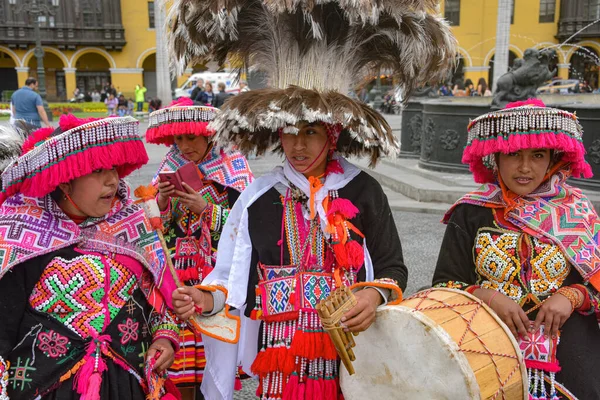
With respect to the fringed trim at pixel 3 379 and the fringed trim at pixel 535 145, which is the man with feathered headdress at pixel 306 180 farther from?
the fringed trim at pixel 3 379

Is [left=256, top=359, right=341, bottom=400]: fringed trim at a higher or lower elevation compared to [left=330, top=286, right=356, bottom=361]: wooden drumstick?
lower

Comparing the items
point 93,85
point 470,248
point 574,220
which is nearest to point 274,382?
point 470,248

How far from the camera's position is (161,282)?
2.35 meters

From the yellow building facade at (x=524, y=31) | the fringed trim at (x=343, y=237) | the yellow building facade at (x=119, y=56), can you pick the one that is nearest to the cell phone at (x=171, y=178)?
the fringed trim at (x=343, y=237)

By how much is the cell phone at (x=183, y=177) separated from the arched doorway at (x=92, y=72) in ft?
149

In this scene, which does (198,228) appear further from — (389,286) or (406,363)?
(406,363)

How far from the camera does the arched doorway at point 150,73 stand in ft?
149

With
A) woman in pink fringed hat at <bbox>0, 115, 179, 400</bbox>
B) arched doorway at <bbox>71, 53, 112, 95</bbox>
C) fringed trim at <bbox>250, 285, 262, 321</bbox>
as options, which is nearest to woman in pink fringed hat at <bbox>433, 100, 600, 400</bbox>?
fringed trim at <bbox>250, 285, 262, 321</bbox>

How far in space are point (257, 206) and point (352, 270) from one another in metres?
0.49

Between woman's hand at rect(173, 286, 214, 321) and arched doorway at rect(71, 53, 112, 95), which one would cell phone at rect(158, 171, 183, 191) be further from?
arched doorway at rect(71, 53, 112, 95)

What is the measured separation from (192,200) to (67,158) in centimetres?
124

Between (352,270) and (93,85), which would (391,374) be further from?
(93,85)

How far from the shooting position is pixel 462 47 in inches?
1645

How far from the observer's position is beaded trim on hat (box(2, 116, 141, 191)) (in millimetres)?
2014
